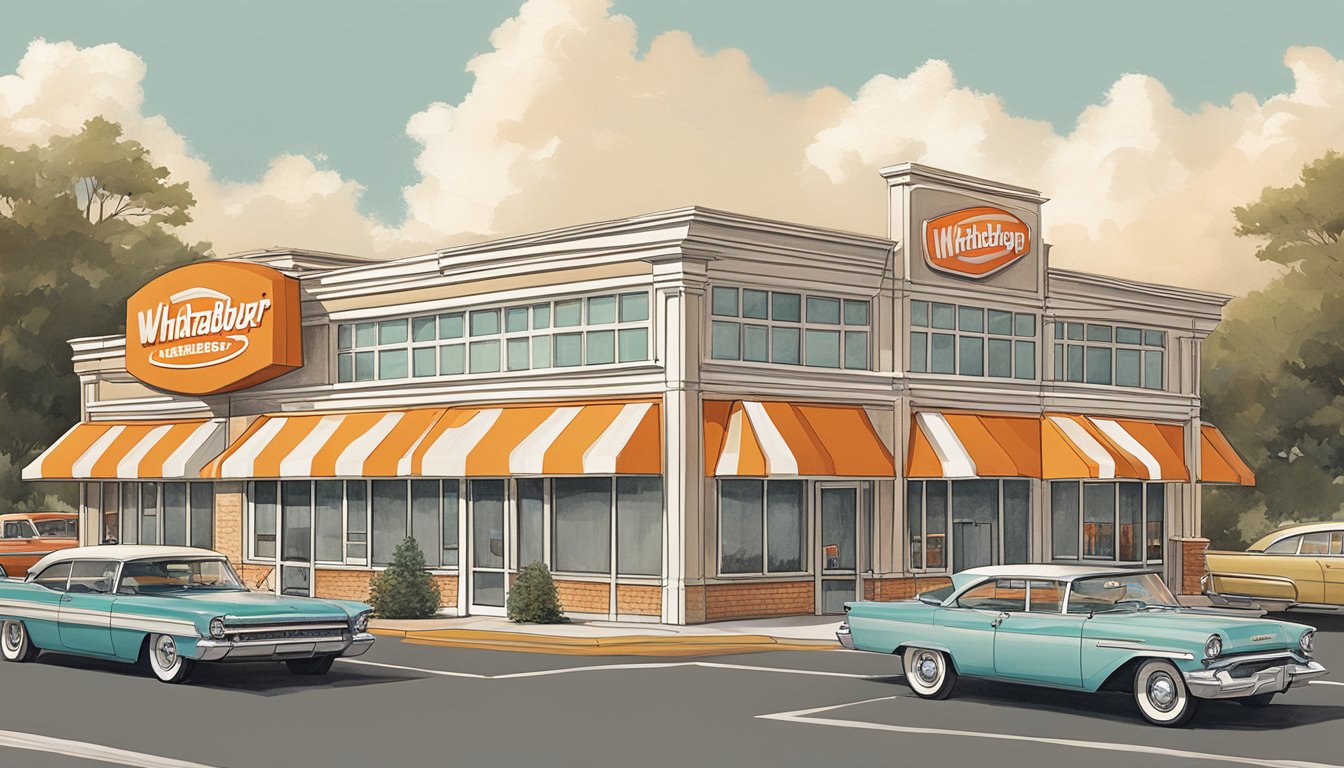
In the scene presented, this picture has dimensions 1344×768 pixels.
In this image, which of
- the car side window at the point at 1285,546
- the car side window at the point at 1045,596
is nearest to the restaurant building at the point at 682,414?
the car side window at the point at 1285,546

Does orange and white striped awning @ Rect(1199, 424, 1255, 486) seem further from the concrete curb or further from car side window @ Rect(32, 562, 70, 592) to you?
car side window @ Rect(32, 562, 70, 592)

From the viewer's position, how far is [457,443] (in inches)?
1218

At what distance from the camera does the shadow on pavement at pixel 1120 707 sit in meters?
16.5

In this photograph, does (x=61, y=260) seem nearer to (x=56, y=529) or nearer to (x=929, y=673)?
(x=56, y=529)

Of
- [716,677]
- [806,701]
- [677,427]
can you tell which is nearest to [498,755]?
[806,701]

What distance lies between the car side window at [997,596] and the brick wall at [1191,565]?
20.4 m

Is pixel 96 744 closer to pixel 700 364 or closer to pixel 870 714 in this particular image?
pixel 870 714

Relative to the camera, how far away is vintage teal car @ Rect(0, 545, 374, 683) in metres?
18.9

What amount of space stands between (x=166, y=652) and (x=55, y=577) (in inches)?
117

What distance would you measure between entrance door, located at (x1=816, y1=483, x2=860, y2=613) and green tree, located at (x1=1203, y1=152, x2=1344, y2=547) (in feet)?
115

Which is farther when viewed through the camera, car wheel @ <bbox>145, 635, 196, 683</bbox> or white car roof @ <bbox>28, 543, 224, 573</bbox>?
white car roof @ <bbox>28, 543, 224, 573</bbox>

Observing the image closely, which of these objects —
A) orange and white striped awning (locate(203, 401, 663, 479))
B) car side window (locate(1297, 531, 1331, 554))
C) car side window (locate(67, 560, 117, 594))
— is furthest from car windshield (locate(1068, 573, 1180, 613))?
car side window (locate(1297, 531, 1331, 554))

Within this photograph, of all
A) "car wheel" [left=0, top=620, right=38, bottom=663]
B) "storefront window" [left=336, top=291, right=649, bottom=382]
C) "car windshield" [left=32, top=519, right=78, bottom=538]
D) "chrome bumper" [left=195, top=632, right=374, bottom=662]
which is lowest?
"car wheel" [left=0, top=620, right=38, bottom=663]

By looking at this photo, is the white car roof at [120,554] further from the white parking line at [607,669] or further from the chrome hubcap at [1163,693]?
the chrome hubcap at [1163,693]
